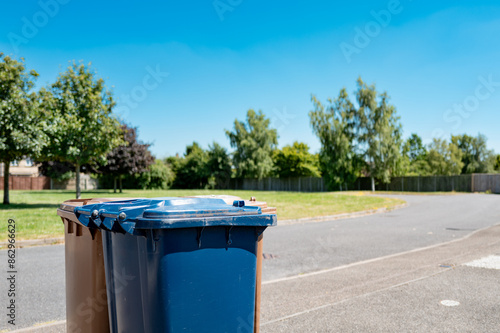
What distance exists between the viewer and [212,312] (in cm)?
238

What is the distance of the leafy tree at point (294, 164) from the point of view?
58616mm

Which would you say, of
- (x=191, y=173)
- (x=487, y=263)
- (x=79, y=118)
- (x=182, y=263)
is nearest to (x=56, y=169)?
(x=191, y=173)

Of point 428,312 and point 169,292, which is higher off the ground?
point 169,292

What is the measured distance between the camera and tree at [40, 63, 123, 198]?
15742 millimetres

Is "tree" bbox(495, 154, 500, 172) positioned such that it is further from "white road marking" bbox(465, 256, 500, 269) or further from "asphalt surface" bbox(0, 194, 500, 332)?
"white road marking" bbox(465, 256, 500, 269)

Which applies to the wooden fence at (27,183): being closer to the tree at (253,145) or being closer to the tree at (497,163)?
the tree at (253,145)

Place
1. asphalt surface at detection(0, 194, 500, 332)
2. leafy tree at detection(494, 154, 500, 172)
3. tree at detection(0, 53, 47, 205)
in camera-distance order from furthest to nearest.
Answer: leafy tree at detection(494, 154, 500, 172)
tree at detection(0, 53, 47, 205)
asphalt surface at detection(0, 194, 500, 332)

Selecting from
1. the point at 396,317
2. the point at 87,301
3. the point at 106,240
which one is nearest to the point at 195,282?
the point at 106,240

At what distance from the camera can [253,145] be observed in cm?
5394

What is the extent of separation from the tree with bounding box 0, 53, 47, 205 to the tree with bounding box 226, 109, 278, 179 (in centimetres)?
3897

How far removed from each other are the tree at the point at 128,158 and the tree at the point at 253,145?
20.8m

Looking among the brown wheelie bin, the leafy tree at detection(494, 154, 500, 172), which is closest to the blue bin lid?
the brown wheelie bin

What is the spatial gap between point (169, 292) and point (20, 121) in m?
14.9

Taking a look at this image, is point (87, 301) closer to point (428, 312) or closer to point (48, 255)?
point (428, 312)
